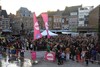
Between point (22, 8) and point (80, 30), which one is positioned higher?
point (22, 8)

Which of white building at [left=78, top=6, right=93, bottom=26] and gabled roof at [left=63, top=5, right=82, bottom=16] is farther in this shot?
gabled roof at [left=63, top=5, right=82, bottom=16]

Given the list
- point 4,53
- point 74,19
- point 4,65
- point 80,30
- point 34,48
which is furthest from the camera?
point 74,19

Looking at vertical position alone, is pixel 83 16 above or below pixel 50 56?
above

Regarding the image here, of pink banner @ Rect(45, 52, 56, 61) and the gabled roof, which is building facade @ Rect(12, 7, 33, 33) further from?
pink banner @ Rect(45, 52, 56, 61)

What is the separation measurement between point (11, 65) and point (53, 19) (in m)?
84.6

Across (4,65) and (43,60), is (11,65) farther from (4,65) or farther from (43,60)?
(43,60)

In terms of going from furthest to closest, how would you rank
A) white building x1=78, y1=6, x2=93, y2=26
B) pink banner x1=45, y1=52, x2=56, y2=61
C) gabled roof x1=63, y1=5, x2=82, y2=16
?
gabled roof x1=63, y1=5, x2=82, y2=16, white building x1=78, y1=6, x2=93, y2=26, pink banner x1=45, y1=52, x2=56, y2=61

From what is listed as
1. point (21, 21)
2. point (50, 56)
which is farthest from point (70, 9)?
point (50, 56)

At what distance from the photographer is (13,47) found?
76.7ft

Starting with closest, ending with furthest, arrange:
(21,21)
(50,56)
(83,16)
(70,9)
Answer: (50,56) → (83,16) → (70,9) → (21,21)

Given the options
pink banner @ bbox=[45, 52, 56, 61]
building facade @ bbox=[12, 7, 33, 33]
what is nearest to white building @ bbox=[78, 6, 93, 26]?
building facade @ bbox=[12, 7, 33, 33]

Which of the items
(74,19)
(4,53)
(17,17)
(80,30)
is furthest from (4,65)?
(17,17)

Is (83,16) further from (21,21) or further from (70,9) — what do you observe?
(21,21)

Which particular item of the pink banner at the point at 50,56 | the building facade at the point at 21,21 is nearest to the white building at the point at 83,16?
the building facade at the point at 21,21
